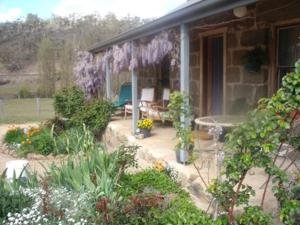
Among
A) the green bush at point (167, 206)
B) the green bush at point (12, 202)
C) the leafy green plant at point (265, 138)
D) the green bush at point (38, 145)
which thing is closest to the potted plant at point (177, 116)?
the green bush at point (167, 206)

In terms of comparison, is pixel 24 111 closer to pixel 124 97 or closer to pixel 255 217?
pixel 124 97

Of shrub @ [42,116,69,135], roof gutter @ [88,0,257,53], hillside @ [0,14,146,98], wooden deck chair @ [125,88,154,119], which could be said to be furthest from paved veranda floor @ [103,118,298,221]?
hillside @ [0,14,146,98]

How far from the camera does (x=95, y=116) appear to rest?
32.9 ft

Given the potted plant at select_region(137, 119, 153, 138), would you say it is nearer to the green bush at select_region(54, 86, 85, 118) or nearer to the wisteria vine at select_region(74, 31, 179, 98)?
the wisteria vine at select_region(74, 31, 179, 98)

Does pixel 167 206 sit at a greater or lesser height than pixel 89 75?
lesser

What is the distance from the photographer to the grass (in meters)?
14.9

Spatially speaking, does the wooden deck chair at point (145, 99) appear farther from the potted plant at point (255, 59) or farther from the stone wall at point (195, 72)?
the potted plant at point (255, 59)

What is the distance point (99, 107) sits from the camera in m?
10.1

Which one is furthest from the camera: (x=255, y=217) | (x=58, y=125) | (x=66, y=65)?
(x=66, y=65)

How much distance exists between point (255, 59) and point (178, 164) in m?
2.22

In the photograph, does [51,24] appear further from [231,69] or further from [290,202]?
[290,202]

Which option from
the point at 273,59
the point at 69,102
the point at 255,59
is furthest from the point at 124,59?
the point at 273,59

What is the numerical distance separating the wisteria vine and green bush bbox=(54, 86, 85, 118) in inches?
46.4

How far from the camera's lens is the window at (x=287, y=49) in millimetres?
6113
